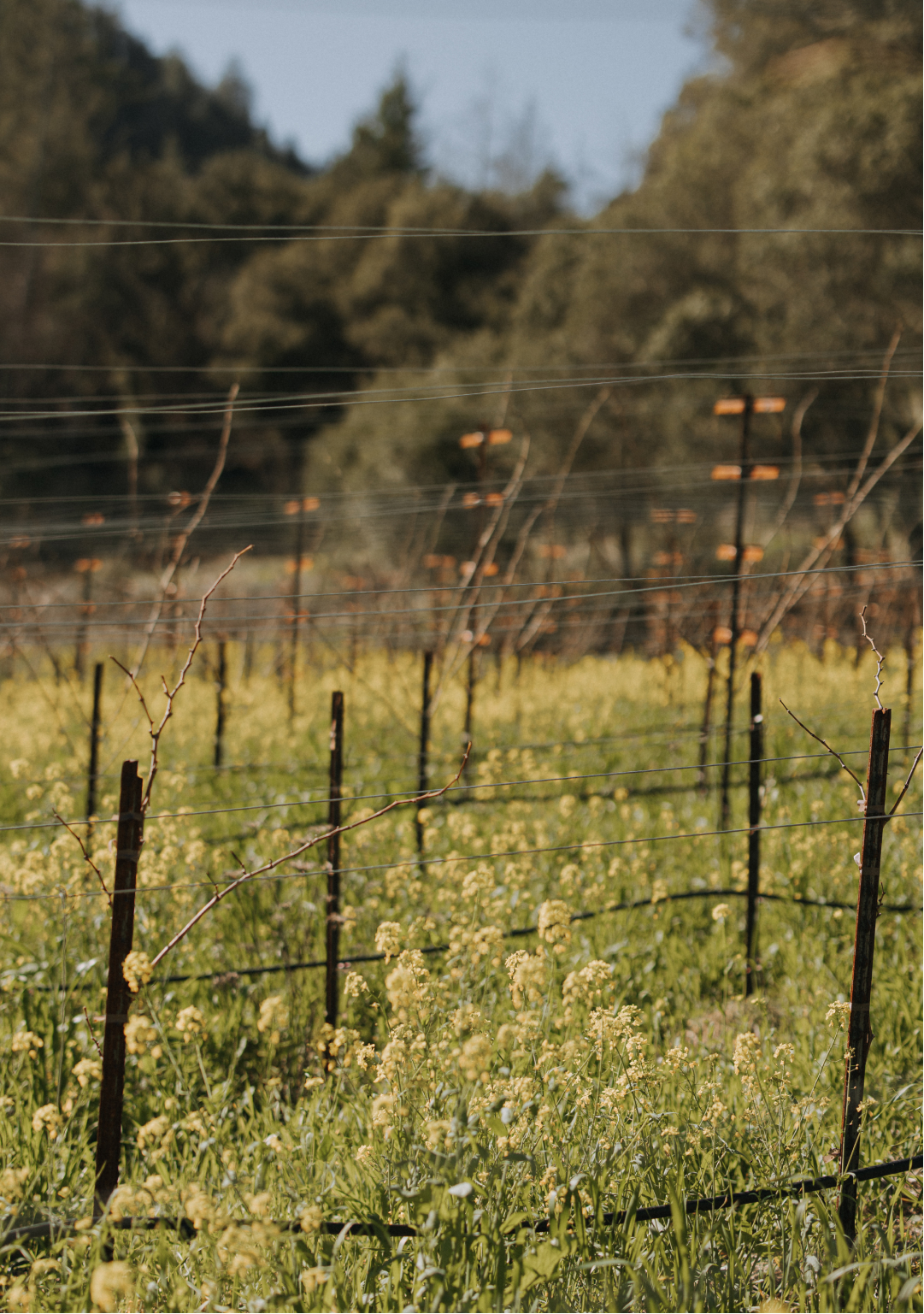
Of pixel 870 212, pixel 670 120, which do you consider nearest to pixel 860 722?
pixel 870 212

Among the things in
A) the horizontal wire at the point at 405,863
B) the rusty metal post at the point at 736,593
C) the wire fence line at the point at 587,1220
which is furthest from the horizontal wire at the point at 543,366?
the wire fence line at the point at 587,1220

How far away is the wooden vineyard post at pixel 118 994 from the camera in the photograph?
89.0 inches

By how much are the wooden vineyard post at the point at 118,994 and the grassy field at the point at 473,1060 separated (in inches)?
3.5

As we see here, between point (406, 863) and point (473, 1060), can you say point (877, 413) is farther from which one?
point (473, 1060)

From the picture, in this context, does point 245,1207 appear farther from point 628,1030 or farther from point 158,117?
point 158,117

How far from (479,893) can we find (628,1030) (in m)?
1.13

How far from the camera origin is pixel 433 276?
28.8 m

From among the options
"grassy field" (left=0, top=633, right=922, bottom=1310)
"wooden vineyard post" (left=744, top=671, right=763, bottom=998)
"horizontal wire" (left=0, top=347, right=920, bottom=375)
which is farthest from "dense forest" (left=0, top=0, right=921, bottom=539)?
"wooden vineyard post" (left=744, top=671, right=763, bottom=998)

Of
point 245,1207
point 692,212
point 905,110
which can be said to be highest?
point 692,212

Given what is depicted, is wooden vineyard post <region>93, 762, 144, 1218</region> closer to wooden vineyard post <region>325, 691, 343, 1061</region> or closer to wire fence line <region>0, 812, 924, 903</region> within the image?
wire fence line <region>0, 812, 924, 903</region>

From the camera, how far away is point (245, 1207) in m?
2.35

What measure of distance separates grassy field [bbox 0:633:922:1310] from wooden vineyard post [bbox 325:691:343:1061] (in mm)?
129

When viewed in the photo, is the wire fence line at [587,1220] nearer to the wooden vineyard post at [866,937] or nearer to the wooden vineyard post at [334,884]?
the wooden vineyard post at [866,937]

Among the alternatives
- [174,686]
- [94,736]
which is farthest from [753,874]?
[94,736]
